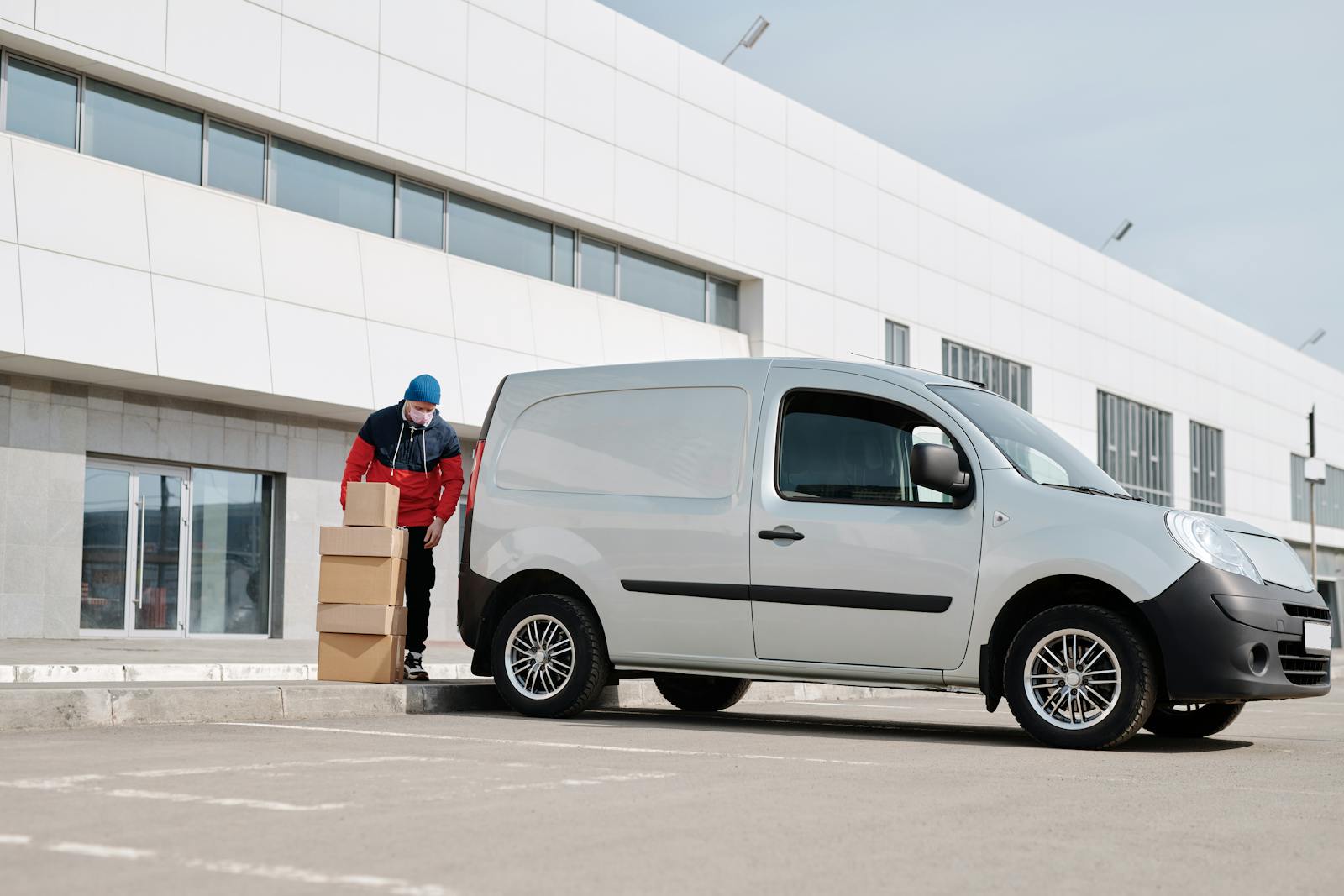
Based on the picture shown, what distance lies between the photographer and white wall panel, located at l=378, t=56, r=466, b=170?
68.0 ft

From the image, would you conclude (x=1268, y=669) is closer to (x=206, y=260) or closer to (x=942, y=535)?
(x=942, y=535)

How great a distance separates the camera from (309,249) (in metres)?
19.5

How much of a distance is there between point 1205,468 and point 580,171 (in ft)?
98.0

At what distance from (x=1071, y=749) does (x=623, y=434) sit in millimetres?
3000

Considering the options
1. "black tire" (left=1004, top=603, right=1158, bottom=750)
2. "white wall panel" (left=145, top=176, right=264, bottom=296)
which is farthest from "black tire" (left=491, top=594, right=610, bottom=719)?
"white wall panel" (left=145, top=176, right=264, bottom=296)

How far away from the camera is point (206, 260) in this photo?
18.1 m

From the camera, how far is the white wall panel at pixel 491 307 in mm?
21656

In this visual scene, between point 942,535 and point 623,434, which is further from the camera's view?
point 623,434

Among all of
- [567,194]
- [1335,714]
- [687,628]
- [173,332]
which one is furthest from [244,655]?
[567,194]

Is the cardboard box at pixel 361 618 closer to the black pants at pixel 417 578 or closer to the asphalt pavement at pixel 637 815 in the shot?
the black pants at pixel 417 578

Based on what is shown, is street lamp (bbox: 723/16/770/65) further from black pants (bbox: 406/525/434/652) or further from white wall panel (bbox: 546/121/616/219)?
black pants (bbox: 406/525/434/652)

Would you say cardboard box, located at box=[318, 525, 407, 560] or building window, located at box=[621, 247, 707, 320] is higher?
building window, located at box=[621, 247, 707, 320]

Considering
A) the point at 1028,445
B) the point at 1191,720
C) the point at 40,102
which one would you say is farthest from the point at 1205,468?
the point at 1028,445

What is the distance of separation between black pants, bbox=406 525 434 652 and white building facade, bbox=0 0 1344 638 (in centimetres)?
835
